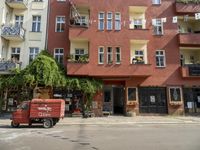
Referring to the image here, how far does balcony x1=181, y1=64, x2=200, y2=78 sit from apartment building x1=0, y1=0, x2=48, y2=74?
51.7 feet

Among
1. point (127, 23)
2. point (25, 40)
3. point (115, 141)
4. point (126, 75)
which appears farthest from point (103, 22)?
point (115, 141)

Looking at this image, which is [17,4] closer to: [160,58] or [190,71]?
[160,58]

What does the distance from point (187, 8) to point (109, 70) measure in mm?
11797

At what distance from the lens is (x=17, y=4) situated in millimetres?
27266

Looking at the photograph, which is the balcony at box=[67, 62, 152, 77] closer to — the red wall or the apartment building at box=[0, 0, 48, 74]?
the red wall

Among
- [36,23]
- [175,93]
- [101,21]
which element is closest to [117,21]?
[101,21]

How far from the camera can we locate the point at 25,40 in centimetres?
2734

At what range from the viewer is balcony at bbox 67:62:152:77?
2520cm

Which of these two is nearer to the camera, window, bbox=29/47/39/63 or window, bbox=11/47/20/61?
window, bbox=29/47/39/63

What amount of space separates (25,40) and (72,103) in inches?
345

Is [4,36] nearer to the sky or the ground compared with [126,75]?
nearer to the sky

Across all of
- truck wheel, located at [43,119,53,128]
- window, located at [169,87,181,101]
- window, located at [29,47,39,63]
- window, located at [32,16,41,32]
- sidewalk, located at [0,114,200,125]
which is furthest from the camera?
window, located at [32,16,41,32]

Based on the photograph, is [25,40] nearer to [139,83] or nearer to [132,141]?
[139,83]

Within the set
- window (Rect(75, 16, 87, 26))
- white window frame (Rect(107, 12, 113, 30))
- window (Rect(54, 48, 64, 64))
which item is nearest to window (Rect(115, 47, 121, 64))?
white window frame (Rect(107, 12, 113, 30))
